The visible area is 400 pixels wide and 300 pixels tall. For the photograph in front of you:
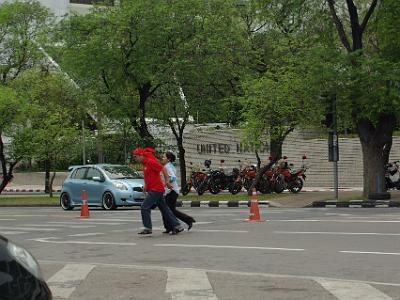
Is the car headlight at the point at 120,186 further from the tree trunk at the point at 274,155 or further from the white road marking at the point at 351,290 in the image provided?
the white road marking at the point at 351,290

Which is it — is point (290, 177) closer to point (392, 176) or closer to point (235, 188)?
point (235, 188)

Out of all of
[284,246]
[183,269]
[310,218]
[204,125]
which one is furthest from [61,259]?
[204,125]

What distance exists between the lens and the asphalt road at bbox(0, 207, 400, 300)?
26.9 feet

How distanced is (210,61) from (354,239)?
19.5m

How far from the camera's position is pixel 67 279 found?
9281mm

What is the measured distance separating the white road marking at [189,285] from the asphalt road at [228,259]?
1 cm

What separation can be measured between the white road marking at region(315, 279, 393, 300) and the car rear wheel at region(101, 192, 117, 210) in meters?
17.4

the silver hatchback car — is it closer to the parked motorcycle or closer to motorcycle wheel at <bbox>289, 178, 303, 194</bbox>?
motorcycle wheel at <bbox>289, 178, 303, 194</bbox>

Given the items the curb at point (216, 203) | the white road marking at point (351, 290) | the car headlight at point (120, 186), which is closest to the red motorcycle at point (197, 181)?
the curb at point (216, 203)

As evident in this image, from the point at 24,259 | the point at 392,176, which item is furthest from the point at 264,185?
the point at 24,259

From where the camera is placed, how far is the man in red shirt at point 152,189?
48.4 feet

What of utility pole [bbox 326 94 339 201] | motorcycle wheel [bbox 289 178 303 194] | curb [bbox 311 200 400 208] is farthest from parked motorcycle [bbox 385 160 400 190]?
curb [bbox 311 200 400 208]

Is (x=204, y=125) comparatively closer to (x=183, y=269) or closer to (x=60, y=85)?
(x=60, y=85)

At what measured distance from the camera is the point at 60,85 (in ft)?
145
